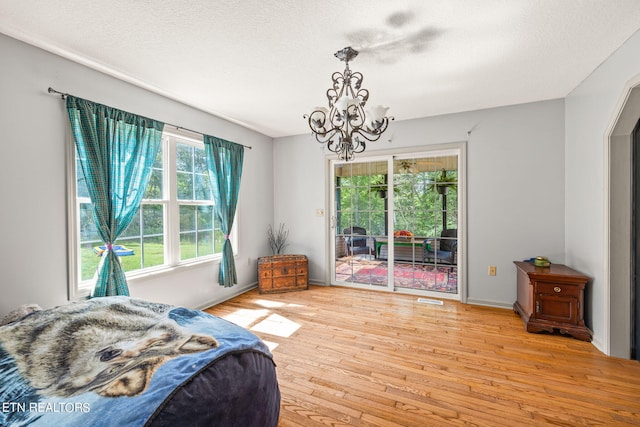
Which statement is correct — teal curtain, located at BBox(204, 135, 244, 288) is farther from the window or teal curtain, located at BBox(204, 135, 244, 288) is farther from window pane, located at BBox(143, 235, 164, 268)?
window pane, located at BBox(143, 235, 164, 268)

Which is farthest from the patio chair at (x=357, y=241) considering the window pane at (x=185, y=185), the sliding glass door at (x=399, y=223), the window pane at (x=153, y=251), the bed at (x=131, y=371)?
the bed at (x=131, y=371)

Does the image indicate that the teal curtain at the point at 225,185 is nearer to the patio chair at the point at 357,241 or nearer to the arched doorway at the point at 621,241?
the patio chair at the point at 357,241

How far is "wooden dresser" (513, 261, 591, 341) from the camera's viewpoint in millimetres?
2588

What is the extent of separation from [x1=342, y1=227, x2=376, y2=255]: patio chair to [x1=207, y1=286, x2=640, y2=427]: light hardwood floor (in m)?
1.19

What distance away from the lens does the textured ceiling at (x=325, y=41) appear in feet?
5.62

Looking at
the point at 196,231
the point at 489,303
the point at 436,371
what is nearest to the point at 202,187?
the point at 196,231

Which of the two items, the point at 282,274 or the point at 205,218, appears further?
the point at 282,274

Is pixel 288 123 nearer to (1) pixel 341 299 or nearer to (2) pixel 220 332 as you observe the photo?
(1) pixel 341 299

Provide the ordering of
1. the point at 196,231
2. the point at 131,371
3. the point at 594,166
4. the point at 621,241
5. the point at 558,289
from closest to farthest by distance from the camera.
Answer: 1. the point at 131,371
2. the point at 621,241
3. the point at 594,166
4. the point at 558,289
5. the point at 196,231

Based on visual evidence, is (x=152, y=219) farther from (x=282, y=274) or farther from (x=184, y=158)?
(x=282, y=274)

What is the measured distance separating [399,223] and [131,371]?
3.62 metres

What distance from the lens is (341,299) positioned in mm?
3803

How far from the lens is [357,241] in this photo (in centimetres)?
436

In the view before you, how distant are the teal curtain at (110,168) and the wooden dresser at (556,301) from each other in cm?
388
